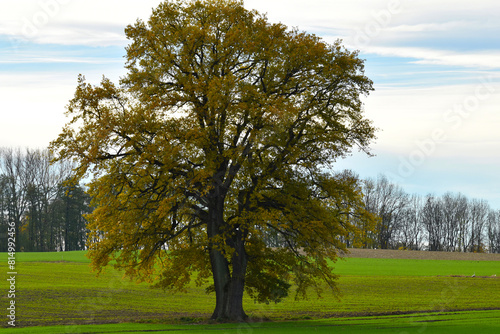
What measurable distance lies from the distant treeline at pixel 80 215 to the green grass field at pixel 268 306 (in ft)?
64.3

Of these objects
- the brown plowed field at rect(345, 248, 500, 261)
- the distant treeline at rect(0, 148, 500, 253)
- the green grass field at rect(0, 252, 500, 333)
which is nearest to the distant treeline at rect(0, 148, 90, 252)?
the distant treeline at rect(0, 148, 500, 253)

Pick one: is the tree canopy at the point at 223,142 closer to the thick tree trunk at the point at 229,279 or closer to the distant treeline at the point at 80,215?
the thick tree trunk at the point at 229,279

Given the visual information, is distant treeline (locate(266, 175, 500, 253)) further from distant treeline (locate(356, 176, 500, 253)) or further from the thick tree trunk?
the thick tree trunk

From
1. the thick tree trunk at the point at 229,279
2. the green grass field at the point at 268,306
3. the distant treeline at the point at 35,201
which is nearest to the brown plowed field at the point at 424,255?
the green grass field at the point at 268,306

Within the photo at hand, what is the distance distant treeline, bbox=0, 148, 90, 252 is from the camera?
283 ft

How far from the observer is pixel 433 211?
117m

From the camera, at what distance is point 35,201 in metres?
87.7

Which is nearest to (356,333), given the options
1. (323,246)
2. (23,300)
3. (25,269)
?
(323,246)

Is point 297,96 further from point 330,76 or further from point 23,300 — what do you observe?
point 23,300

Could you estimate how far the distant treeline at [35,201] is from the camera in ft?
283

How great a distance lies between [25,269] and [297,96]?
43423mm

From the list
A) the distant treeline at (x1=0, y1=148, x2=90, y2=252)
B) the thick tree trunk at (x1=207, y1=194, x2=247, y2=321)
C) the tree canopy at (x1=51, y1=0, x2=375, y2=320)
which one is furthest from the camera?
the distant treeline at (x1=0, y1=148, x2=90, y2=252)

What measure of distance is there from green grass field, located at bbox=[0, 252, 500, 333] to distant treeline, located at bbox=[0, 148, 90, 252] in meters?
26.7

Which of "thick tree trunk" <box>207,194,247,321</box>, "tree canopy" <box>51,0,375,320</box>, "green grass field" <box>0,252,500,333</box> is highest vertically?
"tree canopy" <box>51,0,375,320</box>
